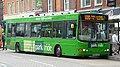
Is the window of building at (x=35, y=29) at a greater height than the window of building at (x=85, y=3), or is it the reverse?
the window of building at (x=85, y=3)

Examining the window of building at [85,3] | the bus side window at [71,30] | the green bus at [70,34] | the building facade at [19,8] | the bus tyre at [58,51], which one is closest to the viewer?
the green bus at [70,34]

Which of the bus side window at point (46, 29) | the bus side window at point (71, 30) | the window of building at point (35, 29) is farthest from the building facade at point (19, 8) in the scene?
the bus side window at point (71, 30)

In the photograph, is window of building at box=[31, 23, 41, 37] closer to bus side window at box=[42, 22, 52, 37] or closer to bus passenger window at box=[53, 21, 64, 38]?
bus side window at box=[42, 22, 52, 37]

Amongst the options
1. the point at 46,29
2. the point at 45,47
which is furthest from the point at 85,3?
the point at 45,47

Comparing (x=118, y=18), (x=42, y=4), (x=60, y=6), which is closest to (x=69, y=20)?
(x=118, y=18)

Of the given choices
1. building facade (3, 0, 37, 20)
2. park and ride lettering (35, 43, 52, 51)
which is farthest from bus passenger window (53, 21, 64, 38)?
building facade (3, 0, 37, 20)

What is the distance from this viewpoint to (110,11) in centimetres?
3097

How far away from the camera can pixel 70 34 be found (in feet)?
79.5

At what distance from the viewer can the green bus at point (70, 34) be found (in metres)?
23.5

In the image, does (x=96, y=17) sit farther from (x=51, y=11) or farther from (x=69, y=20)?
(x=51, y=11)

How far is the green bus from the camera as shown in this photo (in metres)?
23.5

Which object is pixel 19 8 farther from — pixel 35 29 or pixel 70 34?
pixel 70 34

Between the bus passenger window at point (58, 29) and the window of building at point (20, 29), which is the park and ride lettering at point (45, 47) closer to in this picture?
the bus passenger window at point (58, 29)

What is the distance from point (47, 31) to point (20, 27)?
4065mm
